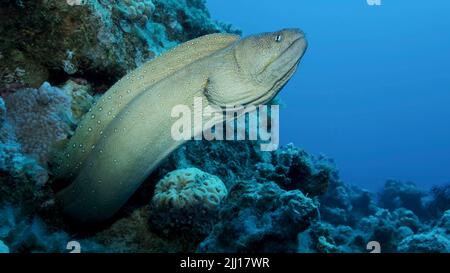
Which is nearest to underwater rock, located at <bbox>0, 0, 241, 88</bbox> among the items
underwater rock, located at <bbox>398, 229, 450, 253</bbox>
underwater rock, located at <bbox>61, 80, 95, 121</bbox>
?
underwater rock, located at <bbox>61, 80, 95, 121</bbox>

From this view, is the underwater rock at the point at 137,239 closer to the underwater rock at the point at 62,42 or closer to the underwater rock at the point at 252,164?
the underwater rock at the point at 252,164

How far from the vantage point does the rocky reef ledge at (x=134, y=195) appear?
2688 millimetres

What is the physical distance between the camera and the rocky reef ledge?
8.82 ft

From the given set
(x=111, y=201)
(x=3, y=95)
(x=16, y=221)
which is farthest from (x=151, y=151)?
(x=3, y=95)

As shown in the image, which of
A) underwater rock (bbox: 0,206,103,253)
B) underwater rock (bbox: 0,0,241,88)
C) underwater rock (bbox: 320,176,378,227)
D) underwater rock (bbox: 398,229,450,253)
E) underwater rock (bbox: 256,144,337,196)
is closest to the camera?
underwater rock (bbox: 0,206,103,253)

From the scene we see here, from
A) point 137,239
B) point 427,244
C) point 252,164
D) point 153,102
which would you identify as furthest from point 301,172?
point 153,102

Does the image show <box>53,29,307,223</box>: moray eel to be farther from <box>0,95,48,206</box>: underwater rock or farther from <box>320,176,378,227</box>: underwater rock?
<box>320,176,378,227</box>: underwater rock

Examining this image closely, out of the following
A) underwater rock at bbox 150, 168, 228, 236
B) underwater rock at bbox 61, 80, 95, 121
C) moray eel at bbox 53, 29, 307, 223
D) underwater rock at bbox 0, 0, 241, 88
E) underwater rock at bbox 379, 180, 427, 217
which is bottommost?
underwater rock at bbox 150, 168, 228, 236

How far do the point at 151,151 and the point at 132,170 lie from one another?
0.24 meters

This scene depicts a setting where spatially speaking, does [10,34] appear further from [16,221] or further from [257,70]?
[257,70]

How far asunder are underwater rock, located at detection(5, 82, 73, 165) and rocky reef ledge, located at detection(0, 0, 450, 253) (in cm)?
1

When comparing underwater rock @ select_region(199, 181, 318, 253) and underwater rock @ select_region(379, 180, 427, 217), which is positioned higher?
underwater rock @ select_region(379, 180, 427, 217)
